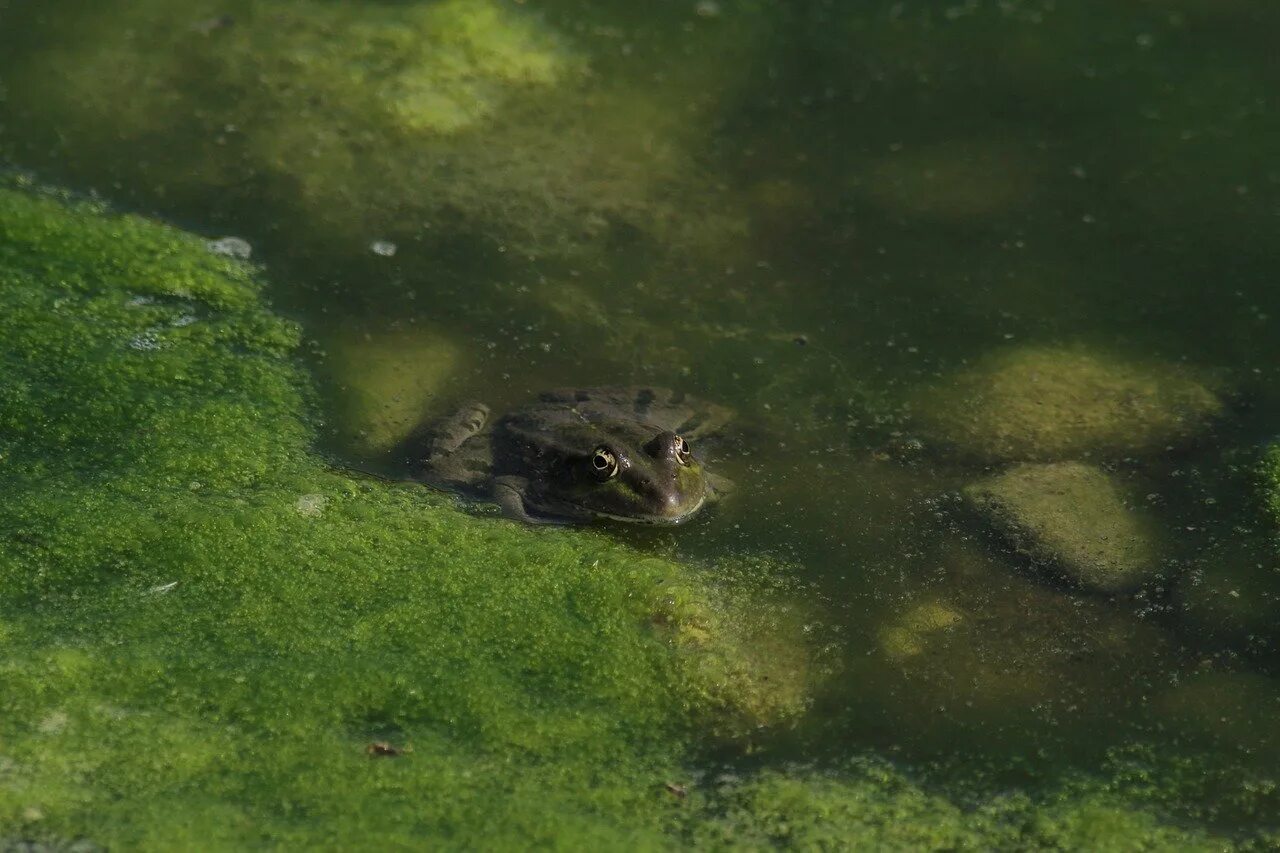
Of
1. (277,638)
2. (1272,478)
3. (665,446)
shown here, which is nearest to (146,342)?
(277,638)

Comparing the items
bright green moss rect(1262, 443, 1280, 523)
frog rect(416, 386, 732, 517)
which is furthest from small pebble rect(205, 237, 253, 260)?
bright green moss rect(1262, 443, 1280, 523)

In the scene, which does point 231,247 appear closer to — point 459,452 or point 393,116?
point 393,116

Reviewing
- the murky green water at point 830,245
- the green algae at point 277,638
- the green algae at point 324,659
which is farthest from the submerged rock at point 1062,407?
the green algae at point 277,638

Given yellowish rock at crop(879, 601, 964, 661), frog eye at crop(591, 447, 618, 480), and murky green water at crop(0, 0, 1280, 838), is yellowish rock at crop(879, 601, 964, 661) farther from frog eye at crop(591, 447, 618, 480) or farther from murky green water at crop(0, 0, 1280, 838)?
frog eye at crop(591, 447, 618, 480)

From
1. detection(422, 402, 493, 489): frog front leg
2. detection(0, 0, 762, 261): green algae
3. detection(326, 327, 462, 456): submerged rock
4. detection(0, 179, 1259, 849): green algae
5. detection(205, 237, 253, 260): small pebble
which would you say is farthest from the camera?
detection(0, 0, 762, 261): green algae

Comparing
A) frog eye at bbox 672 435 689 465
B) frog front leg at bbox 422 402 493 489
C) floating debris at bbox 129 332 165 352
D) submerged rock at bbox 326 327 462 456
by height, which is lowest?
floating debris at bbox 129 332 165 352

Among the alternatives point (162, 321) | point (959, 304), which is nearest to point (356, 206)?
point (162, 321)

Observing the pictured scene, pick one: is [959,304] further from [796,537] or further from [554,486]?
[554,486]
